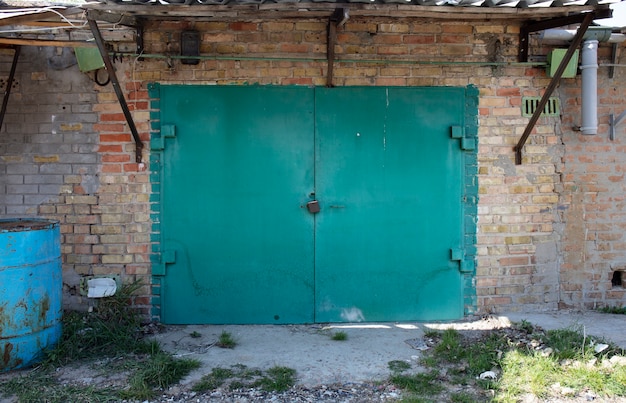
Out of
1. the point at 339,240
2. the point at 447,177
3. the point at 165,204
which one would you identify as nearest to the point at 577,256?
the point at 447,177

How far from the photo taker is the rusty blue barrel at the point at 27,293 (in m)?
3.62

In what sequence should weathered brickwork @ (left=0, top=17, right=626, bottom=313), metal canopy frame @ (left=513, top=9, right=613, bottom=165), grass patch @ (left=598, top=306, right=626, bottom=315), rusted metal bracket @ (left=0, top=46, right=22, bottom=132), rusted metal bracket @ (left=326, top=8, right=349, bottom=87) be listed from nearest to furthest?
rusted metal bracket @ (left=326, top=8, right=349, bottom=87), metal canopy frame @ (left=513, top=9, right=613, bottom=165), rusted metal bracket @ (left=0, top=46, right=22, bottom=132), weathered brickwork @ (left=0, top=17, right=626, bottom=313), grass patch @ (left=598, top=306, right=626, bottom=315)

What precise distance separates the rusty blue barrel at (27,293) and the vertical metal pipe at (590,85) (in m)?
4.55

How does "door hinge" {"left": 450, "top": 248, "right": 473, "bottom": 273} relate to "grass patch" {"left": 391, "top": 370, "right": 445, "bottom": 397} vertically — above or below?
above

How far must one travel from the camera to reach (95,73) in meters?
4.58

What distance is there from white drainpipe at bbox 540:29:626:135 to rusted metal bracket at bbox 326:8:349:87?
1.94m

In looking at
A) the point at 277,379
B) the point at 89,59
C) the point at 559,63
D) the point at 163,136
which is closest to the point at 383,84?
the point at 559,63

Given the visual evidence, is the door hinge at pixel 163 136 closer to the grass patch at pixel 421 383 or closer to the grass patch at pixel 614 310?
the grass patch at pixel 421 383

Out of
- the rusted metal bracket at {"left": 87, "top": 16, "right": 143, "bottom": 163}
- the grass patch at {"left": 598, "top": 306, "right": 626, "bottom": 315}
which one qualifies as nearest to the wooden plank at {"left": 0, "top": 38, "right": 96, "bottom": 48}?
the rusted metal bracket at {"left": 87, "top": 16, "right": 143, "bottom": 163}

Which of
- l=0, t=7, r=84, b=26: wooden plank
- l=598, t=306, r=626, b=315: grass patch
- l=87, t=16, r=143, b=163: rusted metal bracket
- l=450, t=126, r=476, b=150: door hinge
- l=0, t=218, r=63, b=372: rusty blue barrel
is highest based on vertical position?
l=0, t=7, r=84, b=26: wooden plank

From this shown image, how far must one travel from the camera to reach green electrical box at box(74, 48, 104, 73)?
4477 millimetres

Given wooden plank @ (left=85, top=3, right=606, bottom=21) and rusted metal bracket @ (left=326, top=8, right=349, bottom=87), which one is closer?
wooden plank @ (left=85, top=3, right=606, bottom=21)

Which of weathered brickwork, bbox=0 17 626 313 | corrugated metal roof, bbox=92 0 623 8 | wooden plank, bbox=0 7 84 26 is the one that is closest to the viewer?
corrugated metal roof, bbox=92 0 623 8

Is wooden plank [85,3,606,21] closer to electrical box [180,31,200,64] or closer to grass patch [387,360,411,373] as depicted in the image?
electrical box [180,31,200,64]
